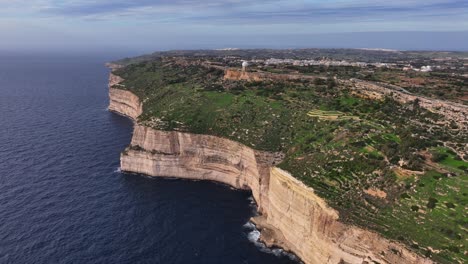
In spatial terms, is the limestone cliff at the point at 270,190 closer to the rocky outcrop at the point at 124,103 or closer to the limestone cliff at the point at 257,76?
the limestone cliff at the point at 257,76

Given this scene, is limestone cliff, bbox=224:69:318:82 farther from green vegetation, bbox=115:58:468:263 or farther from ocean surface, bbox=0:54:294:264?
ocean surface, bbox=0:54:294:264

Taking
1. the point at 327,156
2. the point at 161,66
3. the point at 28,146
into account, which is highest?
the point at 161,66

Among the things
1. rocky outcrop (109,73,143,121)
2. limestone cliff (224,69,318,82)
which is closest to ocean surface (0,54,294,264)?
rocky outcrop (109,73,143,121)

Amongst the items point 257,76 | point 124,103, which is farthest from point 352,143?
point 124,103

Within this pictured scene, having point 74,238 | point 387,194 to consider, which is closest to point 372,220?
point 387,194

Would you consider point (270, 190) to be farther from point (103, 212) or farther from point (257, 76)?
point (257, 76)

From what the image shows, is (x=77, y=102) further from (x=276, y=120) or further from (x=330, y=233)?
(x=330, y=233)

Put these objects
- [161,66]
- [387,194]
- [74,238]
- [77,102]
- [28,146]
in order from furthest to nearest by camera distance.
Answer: [161,66], [77,102], [28,146], [74,238], [387,194]

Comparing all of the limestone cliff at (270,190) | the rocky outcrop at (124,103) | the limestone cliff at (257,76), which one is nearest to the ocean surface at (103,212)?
the limestone cliff at (270,190)
